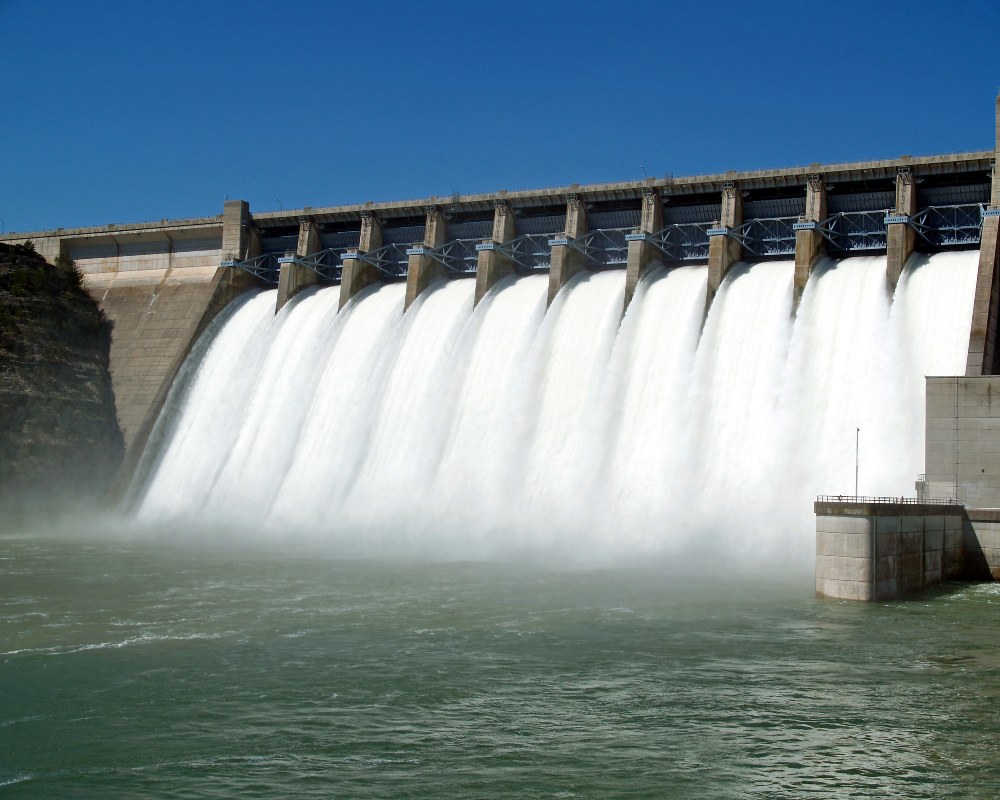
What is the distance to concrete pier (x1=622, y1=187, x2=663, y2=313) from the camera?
40.2 meters

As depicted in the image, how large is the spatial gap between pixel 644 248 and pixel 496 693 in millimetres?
27967

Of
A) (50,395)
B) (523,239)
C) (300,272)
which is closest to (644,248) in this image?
(523,239)

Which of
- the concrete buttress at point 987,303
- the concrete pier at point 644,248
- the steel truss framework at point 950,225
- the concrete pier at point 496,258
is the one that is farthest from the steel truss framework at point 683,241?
the concrete buttress at point 987,303

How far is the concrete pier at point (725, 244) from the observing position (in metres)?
38.6

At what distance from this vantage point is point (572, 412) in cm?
3838

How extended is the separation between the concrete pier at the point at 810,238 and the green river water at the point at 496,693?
47.1 feet

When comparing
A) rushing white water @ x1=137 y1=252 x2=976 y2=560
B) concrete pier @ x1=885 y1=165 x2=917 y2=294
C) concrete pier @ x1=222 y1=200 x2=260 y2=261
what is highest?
concrete pier @ x1=222 y1=200 x2=260 y2=261

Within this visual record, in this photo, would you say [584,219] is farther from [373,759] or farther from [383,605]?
[373,759]

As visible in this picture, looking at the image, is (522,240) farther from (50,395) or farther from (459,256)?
(50,395)

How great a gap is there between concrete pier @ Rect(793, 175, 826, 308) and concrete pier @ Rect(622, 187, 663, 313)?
232 inches

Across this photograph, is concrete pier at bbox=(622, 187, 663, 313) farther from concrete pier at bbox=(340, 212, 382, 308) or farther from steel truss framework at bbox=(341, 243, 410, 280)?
concrete pier at bbox=(340, 212, 382, 308)

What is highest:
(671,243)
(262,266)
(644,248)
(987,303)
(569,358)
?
(262,266)

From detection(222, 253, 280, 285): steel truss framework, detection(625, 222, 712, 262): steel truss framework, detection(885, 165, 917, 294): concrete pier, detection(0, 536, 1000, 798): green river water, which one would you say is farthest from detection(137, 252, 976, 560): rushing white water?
detection(0, 536, 1000, 798): green river water

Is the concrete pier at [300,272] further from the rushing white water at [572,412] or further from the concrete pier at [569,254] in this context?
the concrete pier at [569,254]
